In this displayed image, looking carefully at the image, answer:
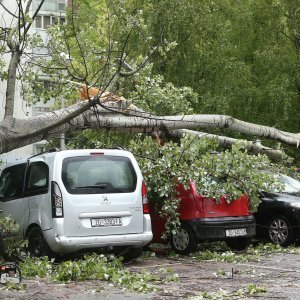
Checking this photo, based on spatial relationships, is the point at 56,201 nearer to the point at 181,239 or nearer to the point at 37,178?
the point at 37,178

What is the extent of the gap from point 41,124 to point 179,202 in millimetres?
3064

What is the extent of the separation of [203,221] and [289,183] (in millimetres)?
3568

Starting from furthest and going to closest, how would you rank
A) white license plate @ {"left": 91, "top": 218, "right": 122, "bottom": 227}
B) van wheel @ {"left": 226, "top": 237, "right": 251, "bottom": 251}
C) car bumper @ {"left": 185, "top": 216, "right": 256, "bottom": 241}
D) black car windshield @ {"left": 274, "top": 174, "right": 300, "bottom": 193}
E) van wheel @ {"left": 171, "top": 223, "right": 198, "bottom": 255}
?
black car windshield @ {"left": 274, "top": 174, "right": 300, "bottom": 193} → van wheel @ {"left": 226, "top": 237, "right": 251, "bottom": 251} → van wheel @ {"left": 171, "top": 223, "right": 198, "bottom": 255} → car bumper @ {"left": 185, "top": 216, "right": 256, "bottom": 241} → white license plate @ {"left": 91, "top": 218, "right": 122, "bottom": 227}

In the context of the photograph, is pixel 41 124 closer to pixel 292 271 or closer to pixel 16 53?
pixel 16 53

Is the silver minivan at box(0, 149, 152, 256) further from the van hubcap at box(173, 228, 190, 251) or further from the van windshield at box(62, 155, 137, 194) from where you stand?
the van hubcap at box(173, 228, 190, 251)

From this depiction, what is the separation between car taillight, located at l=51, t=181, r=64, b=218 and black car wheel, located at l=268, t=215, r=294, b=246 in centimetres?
537

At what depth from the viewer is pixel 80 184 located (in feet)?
40.7

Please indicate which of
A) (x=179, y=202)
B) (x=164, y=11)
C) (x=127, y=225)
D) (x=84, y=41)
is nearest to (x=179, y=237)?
(x=179, y=202)

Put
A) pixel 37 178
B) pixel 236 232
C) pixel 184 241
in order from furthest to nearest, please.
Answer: pixel 236 232
pixel 184 241
pixel 37 178

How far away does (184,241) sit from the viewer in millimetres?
14078

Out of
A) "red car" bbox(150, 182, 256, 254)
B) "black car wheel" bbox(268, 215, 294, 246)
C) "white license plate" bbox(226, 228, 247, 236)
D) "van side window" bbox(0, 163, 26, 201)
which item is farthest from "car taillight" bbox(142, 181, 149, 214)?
"black car wheel" bbox(268, 215, 294, 246)

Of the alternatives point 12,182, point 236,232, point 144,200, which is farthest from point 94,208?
point 236,232

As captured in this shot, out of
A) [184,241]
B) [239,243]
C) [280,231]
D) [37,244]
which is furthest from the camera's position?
[280,231]

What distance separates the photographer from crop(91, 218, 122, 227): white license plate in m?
12.2
